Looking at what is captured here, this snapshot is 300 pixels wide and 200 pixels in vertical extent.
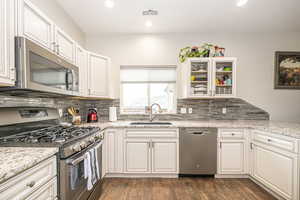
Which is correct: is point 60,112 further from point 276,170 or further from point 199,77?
point 276,170

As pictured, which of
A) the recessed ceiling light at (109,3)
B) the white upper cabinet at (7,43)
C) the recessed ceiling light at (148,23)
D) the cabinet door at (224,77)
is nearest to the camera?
the white upper cabinet at (7,43)

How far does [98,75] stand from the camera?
2.70 metres

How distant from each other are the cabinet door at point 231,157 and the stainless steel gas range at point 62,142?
74.5 inches

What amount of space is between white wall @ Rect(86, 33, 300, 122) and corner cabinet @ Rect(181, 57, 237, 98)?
0.41 metres

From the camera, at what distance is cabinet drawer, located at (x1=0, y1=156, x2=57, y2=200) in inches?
31.6

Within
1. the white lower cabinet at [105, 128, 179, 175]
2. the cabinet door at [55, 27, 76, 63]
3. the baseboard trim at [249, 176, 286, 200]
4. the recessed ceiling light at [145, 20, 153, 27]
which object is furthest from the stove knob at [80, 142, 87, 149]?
the baseboard trim at [249, 176, 286, 200]

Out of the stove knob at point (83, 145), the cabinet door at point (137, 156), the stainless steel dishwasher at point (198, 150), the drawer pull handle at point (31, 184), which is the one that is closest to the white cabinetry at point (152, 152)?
the cabinet door at point (137, 156)

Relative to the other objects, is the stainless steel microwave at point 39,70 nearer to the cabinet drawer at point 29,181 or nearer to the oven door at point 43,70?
the oven door at point 43,70

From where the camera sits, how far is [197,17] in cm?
261

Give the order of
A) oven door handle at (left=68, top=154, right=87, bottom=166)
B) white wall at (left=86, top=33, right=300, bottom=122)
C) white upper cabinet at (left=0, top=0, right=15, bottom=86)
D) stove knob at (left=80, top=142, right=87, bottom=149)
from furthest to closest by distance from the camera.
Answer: white wall at (left=86, top=33, right=300, bottom=122) < stove knob at (left=80, top=142, right=87, bottom=149) < oven door handle at (left=68, top=154, right=87, bottom=166) < white upper cabinet at (left=0, top=0, right=15, bottom=86)

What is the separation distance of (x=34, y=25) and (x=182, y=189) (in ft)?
8.42

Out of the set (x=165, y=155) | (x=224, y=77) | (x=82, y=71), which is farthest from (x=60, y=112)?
(x=224, y=77)

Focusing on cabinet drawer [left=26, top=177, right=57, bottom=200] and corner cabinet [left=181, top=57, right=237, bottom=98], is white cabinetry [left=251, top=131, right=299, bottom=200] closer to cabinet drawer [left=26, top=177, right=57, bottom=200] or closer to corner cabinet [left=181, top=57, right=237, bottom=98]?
corner cabinet [left=181, top=57, right=237, bottom=98]

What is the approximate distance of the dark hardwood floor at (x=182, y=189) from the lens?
2.05m
